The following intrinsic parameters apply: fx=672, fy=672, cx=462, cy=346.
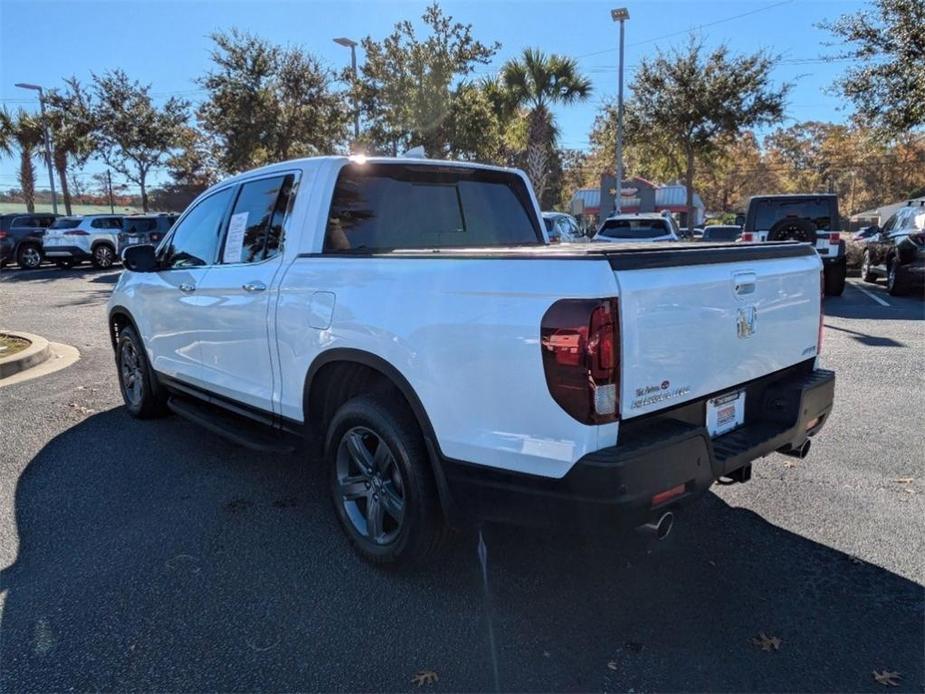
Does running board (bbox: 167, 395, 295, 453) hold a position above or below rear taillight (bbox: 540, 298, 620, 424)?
below

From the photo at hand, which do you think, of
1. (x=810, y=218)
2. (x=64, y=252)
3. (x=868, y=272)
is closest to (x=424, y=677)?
(x=810, y=218)

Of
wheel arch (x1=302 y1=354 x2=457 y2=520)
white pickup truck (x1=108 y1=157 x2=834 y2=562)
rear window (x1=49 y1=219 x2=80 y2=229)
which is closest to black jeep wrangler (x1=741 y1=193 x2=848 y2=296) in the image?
white pickup truck (x1=108 y1=157 x2=834 y2=562)

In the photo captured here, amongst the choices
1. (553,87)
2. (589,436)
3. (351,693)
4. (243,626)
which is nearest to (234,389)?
(243,626)

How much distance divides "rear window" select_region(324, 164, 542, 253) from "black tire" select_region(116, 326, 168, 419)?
2.61 m

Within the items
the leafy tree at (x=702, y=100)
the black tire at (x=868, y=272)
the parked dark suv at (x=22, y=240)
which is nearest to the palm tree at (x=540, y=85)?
the leafy tree at (x=702, y=100)

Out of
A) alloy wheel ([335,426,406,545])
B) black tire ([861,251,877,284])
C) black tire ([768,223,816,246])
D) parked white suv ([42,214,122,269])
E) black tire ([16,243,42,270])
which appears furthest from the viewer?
black tire ([16,243,42,270])

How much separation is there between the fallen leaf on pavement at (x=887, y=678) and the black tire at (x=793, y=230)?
10.4m

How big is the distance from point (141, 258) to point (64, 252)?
20705 millimetres

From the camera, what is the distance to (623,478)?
2.28 m

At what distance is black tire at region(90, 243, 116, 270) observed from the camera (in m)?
22.8

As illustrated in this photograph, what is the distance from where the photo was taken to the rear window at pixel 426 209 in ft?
12.1

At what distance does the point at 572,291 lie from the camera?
7.52 ft

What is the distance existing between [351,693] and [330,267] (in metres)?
1.82

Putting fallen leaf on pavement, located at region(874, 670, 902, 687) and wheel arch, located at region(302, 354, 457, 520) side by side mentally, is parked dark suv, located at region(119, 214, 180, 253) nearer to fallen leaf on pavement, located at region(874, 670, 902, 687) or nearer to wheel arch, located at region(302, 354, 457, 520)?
wheel arch, located at region(302, 354, 457, 520)
